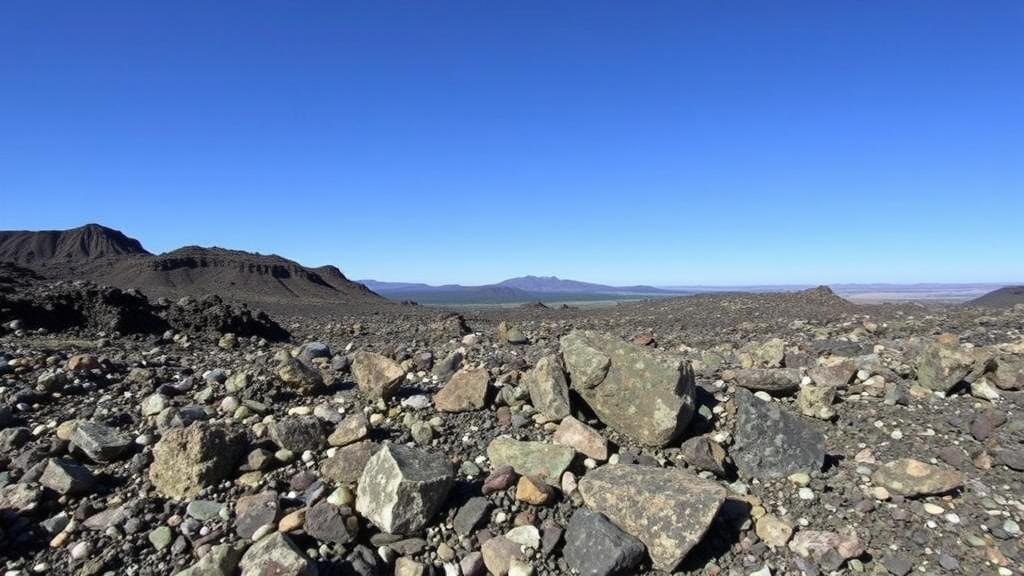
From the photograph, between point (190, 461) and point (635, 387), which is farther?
point (635, 387)

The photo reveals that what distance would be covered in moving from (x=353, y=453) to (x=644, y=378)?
7.71ft

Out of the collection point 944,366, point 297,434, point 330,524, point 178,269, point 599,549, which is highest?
point 178,269

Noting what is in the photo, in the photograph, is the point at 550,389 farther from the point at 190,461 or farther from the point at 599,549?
the point at 190,461

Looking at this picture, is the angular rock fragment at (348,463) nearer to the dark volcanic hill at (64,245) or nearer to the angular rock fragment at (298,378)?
the angular rock fragment at (298,378)

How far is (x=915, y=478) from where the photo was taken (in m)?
3.78

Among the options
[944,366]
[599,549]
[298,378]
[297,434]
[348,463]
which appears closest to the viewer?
[599,549]

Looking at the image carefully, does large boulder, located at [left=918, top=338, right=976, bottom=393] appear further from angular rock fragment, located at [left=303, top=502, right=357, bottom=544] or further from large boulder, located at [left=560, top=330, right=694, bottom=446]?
angular rock fragment, located at [left=303, top=502, right=357, bottom=544]

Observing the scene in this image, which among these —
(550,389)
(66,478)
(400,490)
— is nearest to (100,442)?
(66,478)

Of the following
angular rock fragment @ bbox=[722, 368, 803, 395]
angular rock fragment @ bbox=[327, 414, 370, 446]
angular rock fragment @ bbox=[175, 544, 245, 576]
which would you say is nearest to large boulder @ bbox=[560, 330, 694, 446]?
angular rock fragment @ bbox=[722, 368, 803, 395]

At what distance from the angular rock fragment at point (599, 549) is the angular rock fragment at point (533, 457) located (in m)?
0.55

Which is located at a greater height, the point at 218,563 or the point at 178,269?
the point at 178,269

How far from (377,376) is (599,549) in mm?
2802

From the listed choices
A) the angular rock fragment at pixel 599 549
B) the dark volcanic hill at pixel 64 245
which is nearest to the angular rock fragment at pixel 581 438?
the angular rock fragment at pixel 599 549

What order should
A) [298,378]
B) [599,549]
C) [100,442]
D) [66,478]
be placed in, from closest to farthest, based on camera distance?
[599,549], [66,478], [100,442], [298,378]
